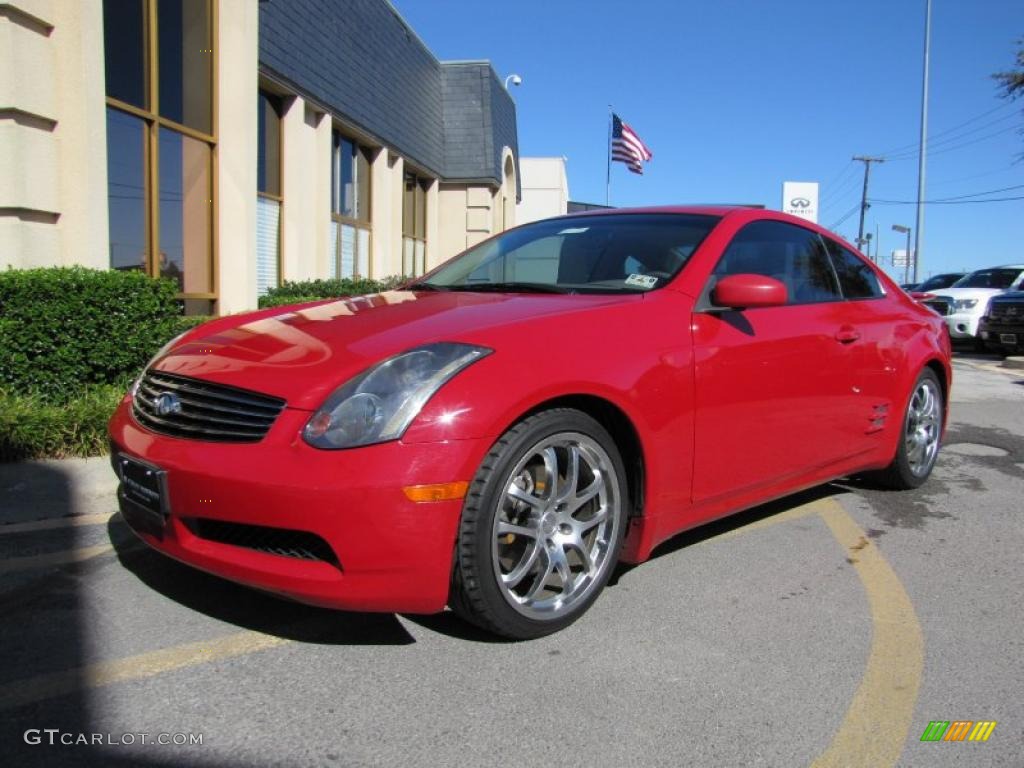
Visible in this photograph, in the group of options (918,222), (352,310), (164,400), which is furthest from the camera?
(918,222)

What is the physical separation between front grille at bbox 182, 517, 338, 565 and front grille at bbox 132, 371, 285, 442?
277 mm

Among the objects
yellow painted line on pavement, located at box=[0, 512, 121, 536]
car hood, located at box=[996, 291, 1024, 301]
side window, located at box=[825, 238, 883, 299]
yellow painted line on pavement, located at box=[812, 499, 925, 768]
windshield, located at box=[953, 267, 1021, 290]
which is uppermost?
windshield, located at box=[953, 267, 1021, 290]

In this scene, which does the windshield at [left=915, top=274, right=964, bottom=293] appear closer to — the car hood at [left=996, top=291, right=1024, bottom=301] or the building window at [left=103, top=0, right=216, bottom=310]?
the car hood at [left=996, top=291, right=1024, bottom=301]

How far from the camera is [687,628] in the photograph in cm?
304

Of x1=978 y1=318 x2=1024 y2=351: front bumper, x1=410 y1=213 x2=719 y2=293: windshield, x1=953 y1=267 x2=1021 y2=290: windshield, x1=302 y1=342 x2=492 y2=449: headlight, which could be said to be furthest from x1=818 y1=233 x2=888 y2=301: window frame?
x1=953 y1=267 x2=1021 y2=290: windshield

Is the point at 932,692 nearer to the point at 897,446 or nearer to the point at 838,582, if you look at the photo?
the point at 838,582

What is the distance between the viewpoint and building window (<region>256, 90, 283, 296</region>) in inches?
454

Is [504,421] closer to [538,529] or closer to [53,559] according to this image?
[538,529]

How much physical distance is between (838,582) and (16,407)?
4908 mm

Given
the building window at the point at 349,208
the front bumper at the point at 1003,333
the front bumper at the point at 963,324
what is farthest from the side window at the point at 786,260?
the front bumper at the point at 963,324

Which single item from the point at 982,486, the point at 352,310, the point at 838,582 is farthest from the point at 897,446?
the point at 352,310

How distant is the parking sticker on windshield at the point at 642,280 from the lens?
3488mm

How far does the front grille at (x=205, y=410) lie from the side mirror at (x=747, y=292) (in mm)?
1848

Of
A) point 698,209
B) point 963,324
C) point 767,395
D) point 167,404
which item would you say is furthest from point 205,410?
point 963,324
